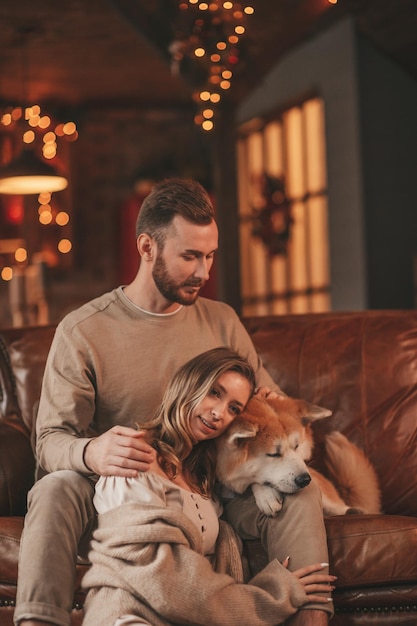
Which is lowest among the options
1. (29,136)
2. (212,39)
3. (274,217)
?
(274,217)

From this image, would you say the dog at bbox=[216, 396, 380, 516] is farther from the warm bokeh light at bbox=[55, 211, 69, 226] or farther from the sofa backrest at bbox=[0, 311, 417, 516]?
the warm bokeh light at bbox=[55, 211, 69, 226]

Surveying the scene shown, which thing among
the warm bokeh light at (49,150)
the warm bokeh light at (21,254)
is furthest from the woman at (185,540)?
the warm bokeh light at (49,150)

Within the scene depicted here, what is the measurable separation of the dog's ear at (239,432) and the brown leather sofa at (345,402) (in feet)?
0.88

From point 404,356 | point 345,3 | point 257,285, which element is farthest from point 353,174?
point 404,356

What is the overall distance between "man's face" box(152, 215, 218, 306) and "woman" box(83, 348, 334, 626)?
8.9 inches

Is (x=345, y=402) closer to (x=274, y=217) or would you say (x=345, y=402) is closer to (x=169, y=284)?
(x=169, y=284)

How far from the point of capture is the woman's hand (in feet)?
7.00

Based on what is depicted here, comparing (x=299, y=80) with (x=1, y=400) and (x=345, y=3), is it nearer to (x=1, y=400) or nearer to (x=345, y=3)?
(x=345, y=3)

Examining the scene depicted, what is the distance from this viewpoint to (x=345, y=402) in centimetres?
296

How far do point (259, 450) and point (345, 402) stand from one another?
2.30ft

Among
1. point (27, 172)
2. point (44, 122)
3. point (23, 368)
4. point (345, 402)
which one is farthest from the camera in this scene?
point (44, 122)

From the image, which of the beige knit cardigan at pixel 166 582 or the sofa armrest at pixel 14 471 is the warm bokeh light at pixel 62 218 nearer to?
the sofa armrest at pixel 14 471

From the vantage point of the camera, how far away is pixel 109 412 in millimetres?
2529

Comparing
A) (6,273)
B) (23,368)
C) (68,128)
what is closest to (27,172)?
(23,368)
